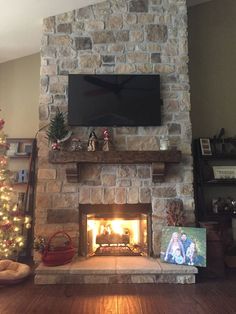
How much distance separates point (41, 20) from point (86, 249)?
2861 millimetres

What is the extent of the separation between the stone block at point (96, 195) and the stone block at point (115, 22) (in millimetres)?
2017

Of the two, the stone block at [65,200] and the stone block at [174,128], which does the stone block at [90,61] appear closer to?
the stone block at [174,128]

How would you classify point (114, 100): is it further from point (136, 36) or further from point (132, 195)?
point (132, 195)

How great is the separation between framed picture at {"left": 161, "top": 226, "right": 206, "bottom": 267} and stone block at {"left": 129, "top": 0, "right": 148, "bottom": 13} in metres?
2.68

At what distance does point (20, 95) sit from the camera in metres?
4.02

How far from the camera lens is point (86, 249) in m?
3.12

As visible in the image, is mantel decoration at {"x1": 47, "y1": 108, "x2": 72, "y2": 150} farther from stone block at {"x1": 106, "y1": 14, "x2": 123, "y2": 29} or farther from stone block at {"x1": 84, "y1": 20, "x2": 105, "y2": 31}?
stone block at {"x1": 106, "y1": 14, "x2": 123, "y2": 29}

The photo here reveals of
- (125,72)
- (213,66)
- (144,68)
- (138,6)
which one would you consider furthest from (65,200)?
(213,66)

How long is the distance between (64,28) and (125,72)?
94 cm

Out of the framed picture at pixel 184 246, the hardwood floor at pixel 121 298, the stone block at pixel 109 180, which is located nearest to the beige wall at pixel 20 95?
the stone block at pixel 109 180

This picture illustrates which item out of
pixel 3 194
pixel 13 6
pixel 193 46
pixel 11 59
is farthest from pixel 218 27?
pixel 3 194

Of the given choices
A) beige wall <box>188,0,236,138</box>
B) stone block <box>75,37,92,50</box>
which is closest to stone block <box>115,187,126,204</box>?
beige wall <box>188,0,236,138</box>

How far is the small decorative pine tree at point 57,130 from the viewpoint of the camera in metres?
3.07

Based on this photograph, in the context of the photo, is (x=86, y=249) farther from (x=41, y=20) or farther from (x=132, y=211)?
(x=41, y=20)
